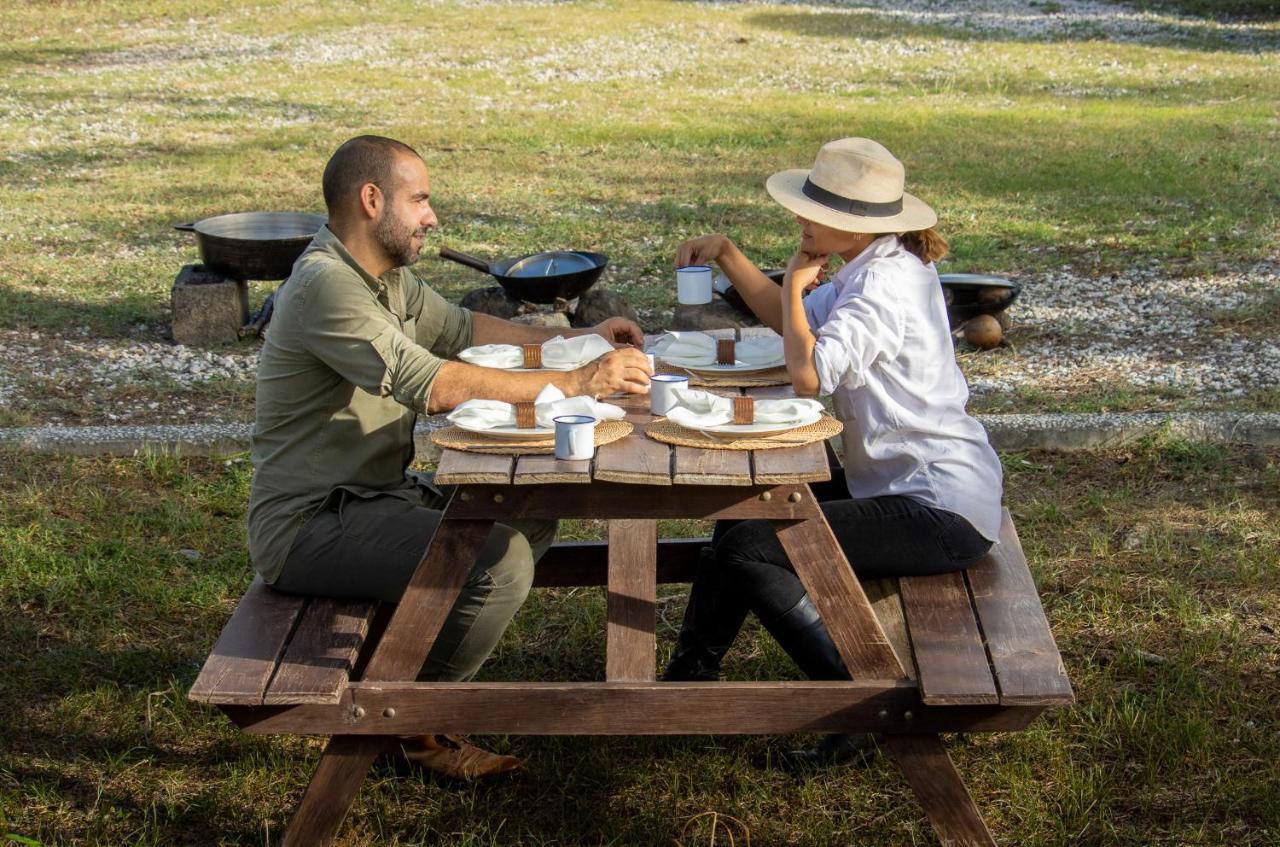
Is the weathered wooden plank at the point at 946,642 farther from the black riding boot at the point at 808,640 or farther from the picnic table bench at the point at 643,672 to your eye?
the black riding boot at the point at 808,640

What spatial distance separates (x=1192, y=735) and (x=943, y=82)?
14.7 meters

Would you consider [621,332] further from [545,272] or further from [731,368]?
[545,272]

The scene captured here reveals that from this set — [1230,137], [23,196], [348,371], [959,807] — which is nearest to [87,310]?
[23,196]

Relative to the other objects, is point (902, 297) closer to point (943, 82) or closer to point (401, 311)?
point (401, 311)

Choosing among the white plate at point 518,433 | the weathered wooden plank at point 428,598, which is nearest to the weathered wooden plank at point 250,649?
the weathered wooden plank at point 428,598

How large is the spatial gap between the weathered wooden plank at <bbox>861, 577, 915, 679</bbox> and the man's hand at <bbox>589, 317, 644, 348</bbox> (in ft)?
3.95

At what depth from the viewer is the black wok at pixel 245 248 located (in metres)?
7.82

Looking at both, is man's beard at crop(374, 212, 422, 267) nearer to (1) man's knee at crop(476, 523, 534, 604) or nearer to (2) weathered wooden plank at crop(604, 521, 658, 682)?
(1) man's knee at crop(476, 523, 534, 604)

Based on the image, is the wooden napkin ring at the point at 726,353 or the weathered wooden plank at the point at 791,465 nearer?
the weathered wooden plank at the point at 791,465

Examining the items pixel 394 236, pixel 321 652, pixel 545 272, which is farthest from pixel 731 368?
pixel 545 272

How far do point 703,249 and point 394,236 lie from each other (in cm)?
107

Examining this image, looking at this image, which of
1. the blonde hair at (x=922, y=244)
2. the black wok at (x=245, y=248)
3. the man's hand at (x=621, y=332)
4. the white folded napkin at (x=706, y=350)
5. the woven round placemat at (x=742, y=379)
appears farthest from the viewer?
the black wok at (x=245, y=248)

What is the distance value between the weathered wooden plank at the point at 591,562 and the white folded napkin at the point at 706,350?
0.58m

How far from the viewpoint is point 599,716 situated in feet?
10.9
